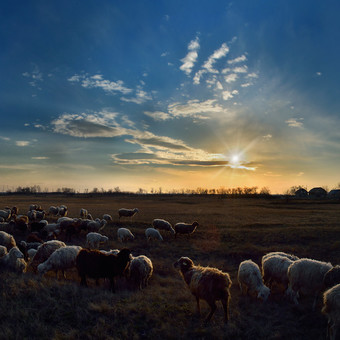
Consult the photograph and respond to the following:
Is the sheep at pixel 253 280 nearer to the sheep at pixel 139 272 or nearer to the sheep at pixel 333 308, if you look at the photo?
the sheep at pixel 333 308

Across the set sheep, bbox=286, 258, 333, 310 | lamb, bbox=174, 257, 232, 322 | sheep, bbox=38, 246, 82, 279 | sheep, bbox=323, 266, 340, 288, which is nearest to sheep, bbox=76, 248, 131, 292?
sheep, bbox=38, 246, 82, 279

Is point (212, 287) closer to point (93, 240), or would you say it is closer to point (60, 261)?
point (60, 261)

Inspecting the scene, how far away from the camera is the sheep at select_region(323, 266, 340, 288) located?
291 inches

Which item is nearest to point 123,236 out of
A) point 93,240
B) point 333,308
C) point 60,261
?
point 93,240

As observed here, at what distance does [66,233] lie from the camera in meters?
18.4

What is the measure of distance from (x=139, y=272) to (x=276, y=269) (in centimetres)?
564

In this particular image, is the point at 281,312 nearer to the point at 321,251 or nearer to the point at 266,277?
the point at 266,277

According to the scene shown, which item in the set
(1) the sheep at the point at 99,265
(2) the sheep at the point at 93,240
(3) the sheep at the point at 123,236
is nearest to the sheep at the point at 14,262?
(1) the sheep at the point at 99,265

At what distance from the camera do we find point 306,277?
26.9ft

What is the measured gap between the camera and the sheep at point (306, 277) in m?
8.06

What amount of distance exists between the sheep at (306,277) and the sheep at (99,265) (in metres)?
6.27

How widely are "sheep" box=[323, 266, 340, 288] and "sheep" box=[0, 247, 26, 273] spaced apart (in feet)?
37.5

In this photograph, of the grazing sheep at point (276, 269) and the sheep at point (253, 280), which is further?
the grazing sheep at point (276, 269)

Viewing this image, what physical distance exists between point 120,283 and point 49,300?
3.42m
